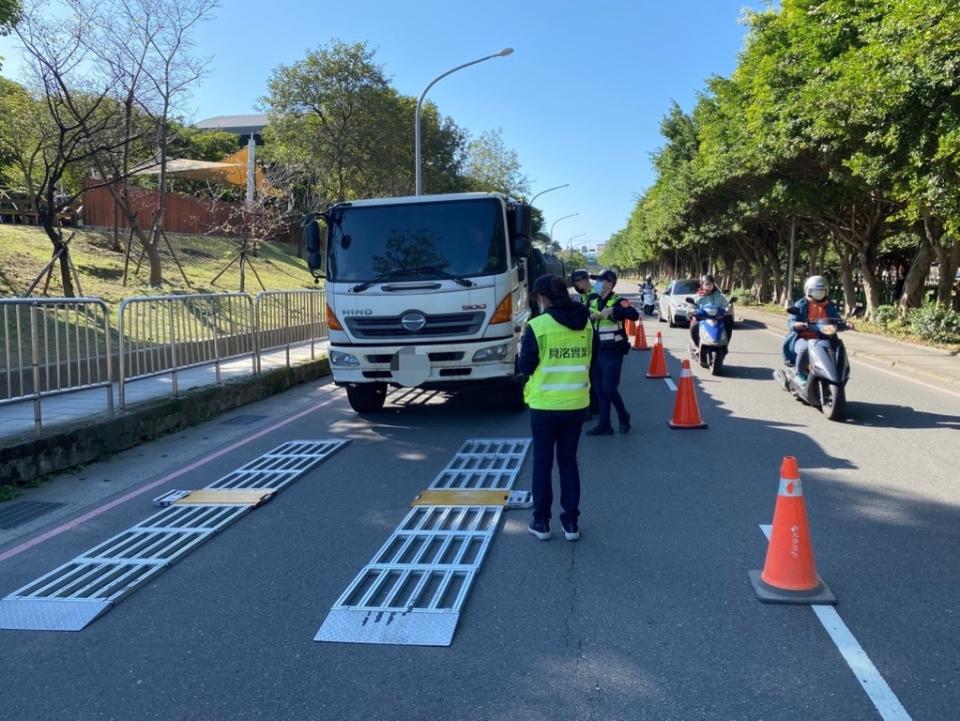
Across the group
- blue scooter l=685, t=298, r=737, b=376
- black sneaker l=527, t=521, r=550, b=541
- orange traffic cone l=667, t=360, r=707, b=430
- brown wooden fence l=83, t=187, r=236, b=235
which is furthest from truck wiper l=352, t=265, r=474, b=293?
brown wooden fence l=83, t=187, r=236, b=235

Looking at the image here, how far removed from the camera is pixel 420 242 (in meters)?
9.17

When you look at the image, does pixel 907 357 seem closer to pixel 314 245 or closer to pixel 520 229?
pixel 520 229

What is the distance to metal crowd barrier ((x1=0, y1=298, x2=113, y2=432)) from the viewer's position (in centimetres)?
673

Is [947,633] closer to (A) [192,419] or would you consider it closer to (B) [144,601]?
(B) [144,601]

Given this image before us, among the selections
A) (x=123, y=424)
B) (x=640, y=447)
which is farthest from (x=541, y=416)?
(x=123, y=424)

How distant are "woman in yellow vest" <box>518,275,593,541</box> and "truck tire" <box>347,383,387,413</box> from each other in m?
4.77

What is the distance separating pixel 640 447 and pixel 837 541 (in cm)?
292

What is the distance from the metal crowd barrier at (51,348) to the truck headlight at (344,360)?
245 cm

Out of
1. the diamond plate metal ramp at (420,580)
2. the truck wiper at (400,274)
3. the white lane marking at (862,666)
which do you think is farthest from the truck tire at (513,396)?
the white lane marking at (862,666)

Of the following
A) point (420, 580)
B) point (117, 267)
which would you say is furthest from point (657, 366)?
point (117, 267)

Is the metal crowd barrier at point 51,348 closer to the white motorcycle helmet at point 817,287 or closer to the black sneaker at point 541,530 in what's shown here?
the black sneaker at point 541,530

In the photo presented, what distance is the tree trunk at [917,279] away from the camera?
2149cm

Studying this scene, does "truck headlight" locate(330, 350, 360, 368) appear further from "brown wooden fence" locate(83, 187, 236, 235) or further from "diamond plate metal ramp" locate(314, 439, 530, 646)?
"brown wooden fence" locate(83, 187, 236, 235)

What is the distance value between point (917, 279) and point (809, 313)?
575 inches
